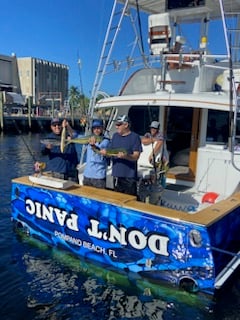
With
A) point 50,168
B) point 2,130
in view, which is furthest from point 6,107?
point 50,168

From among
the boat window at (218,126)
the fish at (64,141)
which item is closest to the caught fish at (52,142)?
the fish at (64,141)

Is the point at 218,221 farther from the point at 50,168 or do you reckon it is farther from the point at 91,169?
the point at 50,168

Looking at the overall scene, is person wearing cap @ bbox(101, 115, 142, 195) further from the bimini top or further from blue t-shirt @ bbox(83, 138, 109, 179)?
the bimini top

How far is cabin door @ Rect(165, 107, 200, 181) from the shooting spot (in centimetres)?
705

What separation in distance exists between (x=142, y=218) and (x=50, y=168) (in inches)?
91.1

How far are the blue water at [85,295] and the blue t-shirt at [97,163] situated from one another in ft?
4.47

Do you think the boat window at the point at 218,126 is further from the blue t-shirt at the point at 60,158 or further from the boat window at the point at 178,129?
the blue t-shirt at the point at 60,158

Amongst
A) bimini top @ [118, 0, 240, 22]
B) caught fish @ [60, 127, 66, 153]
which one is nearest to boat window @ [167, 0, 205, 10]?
bimini top @ [118, 0, 240, 22]

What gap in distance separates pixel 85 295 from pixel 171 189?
9.62 feet

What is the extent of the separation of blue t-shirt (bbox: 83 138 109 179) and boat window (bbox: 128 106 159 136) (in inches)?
76.8

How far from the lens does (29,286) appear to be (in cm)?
493

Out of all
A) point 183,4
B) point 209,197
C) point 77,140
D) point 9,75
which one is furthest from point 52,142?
point 9,75

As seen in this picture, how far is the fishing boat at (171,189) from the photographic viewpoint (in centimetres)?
438

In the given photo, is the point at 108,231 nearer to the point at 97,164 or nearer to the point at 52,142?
the point at 97,164
